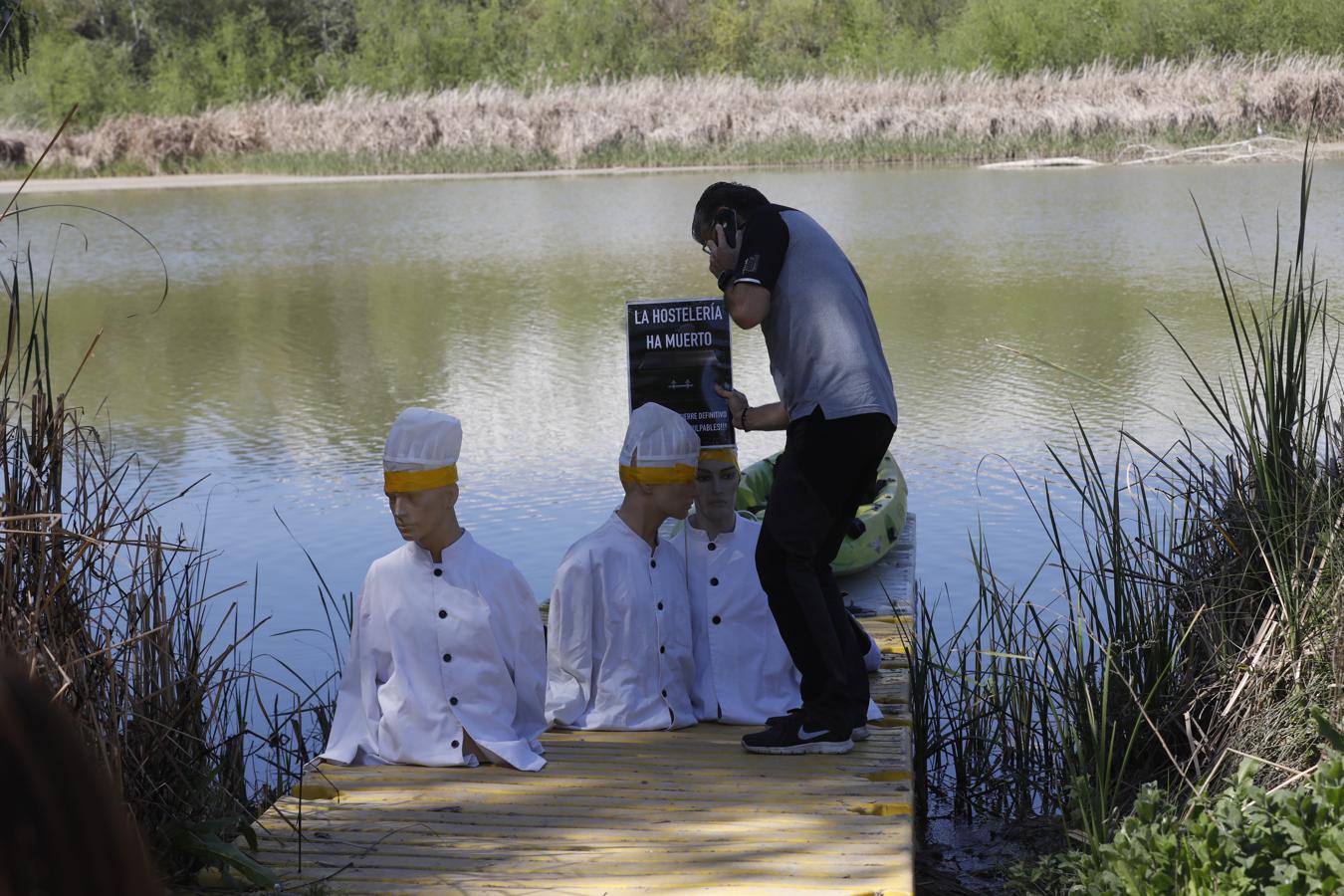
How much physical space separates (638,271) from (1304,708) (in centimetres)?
1379

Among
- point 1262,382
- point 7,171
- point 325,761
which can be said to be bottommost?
point 325,761

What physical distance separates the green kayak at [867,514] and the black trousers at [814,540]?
193cm

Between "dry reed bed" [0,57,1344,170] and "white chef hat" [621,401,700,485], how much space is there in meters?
27.4

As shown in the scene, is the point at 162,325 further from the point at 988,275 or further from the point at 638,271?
the point at 988,275

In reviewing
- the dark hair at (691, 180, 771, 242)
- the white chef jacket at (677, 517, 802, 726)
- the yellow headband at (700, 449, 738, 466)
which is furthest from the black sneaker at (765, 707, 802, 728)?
the dark hair at (691, 180, 771, 242)

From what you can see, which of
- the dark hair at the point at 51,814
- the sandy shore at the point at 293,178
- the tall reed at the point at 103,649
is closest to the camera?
the dark hair at the point at 51,814

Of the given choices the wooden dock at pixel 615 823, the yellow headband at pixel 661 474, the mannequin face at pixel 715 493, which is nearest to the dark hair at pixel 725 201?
the yellow headband at pixel 661 474

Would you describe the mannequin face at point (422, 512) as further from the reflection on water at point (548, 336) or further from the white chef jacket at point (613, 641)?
the reflection on water at point (548, 336)

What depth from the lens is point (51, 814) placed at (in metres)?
0.84

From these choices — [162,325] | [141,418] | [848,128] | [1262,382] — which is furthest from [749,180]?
[1262,382]

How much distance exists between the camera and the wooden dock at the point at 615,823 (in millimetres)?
3227

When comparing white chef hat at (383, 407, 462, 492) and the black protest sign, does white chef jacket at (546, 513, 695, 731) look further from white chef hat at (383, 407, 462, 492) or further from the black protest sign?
the black protest sign

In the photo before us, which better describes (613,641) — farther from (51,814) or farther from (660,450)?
(51,814)

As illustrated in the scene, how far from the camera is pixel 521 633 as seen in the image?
418 centimetres
